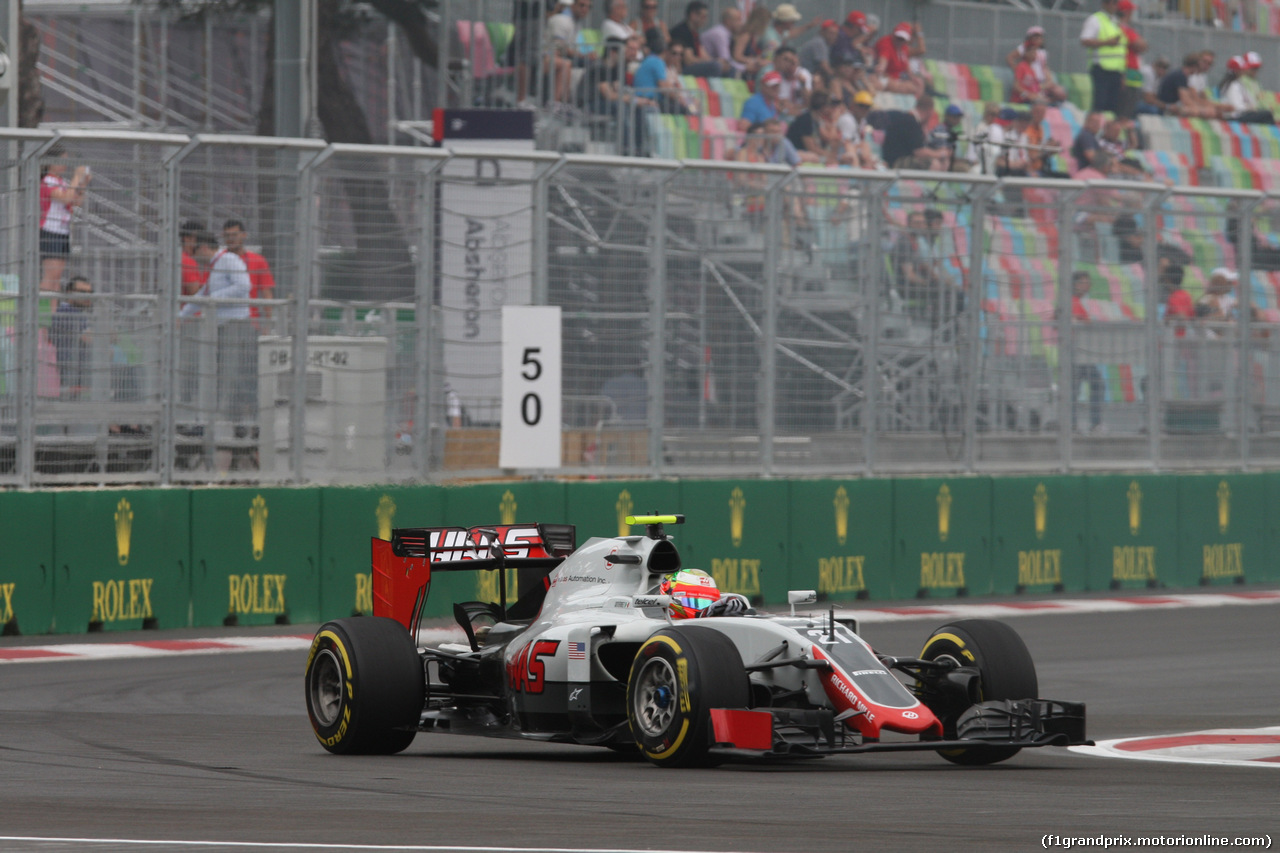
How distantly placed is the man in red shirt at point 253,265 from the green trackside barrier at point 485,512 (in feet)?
6.69

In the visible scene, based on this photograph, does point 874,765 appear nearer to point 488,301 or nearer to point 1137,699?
point 1137,699

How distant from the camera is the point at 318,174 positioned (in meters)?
15.2

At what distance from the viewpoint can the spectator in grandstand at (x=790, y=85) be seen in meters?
25.7

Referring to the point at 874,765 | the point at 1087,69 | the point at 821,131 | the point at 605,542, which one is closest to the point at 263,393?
the point at 605,542

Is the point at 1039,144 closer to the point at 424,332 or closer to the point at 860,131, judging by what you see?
the point at 860,131

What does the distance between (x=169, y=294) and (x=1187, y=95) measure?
2032cm

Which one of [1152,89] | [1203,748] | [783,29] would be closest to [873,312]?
[1203,748]

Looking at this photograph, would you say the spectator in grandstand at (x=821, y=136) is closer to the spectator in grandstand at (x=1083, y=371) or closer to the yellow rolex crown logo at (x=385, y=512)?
the spectator in grandstand at (x=1083, y=371)

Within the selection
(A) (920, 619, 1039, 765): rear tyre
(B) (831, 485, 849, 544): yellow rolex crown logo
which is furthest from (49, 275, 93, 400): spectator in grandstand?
(A) (920, 619, 1039, 765): rear tyre

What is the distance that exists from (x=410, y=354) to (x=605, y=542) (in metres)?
6.83

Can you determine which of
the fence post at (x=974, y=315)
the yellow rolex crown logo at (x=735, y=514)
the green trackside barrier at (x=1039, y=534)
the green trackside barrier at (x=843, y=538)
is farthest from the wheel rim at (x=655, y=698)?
the green trackside barrier at (x=1039, y=534)

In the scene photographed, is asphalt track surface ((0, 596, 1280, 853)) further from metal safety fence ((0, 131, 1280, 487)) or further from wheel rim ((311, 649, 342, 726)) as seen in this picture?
metal safety fence ((0, 131, 1280, 487))

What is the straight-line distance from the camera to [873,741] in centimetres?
799

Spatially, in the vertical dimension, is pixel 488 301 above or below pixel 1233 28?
below
